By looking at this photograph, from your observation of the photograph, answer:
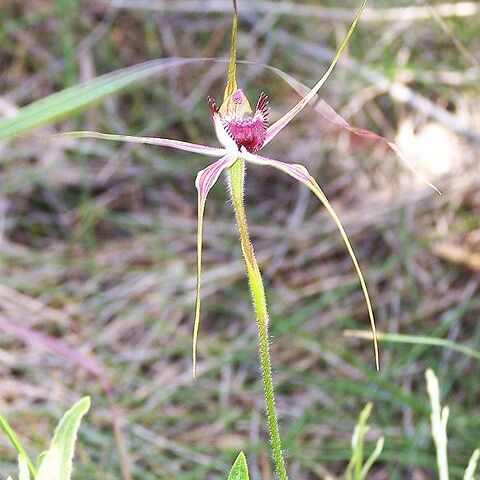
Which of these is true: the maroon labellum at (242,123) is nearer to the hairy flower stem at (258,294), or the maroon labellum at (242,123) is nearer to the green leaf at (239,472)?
the hairy flower stem at (258,294)

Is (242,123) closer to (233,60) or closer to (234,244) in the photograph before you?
(233,60)

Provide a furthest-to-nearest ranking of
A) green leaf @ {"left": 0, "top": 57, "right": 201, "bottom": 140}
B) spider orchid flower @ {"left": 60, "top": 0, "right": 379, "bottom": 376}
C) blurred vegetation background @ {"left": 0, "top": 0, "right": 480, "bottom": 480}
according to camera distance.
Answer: blurred vegetation background @ {"left": 0, "top": 0, "right": 480, "bottom": 480}
green leaf @ {"left": 0, "top": 57, "right": 201, "bottom": 140}
spider orchid flower @ {"left": 60, "top": 0, "right": 379, "bottom": 376}

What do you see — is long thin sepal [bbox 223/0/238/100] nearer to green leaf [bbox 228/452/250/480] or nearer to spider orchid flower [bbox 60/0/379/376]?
spider orchid flower [bbox 60/0/379/376]

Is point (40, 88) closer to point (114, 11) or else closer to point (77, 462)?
point (114, 11)

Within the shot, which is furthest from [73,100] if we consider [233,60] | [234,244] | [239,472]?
[234,244]

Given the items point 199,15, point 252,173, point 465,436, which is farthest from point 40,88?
point 465,436

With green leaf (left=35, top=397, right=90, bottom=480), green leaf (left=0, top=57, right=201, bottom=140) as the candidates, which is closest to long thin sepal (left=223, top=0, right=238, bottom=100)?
green leaf (left=0, top=57, right=201, bottom=140)
